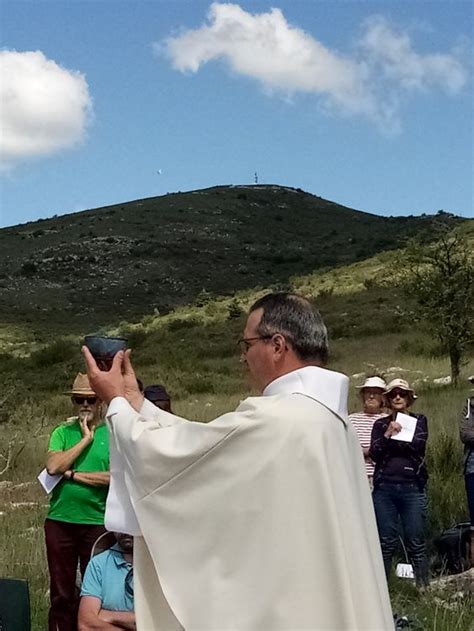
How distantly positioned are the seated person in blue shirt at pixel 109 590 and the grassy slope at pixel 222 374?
1.86m

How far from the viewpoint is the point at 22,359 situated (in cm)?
3291

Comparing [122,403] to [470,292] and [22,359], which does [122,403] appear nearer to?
[470,292]

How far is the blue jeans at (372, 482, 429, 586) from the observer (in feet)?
22.6

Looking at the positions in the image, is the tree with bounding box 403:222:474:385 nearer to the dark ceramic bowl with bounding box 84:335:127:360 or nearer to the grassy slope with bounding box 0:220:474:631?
the grassy slope with bounding box 0:220:474:631

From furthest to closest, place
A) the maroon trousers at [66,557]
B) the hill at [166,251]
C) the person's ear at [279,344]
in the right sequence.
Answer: the hill at [166,251]
the maroon trousers at [66,557]
the person's ear at [279,344]

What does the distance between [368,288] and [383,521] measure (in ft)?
114

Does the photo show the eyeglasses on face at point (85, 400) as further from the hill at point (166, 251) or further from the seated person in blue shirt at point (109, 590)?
the hill at point (166, 251)

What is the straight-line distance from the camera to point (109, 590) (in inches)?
161

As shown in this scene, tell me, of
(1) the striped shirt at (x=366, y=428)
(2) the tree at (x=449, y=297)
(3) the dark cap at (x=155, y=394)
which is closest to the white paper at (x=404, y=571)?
(1) the striped shirt at (x=366, y=428)

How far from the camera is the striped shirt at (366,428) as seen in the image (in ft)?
24.5

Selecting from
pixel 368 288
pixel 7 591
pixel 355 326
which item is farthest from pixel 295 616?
pixel 368 288

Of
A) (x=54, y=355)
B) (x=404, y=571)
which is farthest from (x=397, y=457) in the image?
(x=54, y=355)

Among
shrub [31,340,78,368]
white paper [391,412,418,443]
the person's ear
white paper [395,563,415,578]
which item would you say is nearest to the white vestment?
the person's ear

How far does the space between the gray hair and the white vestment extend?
16 centimetres
